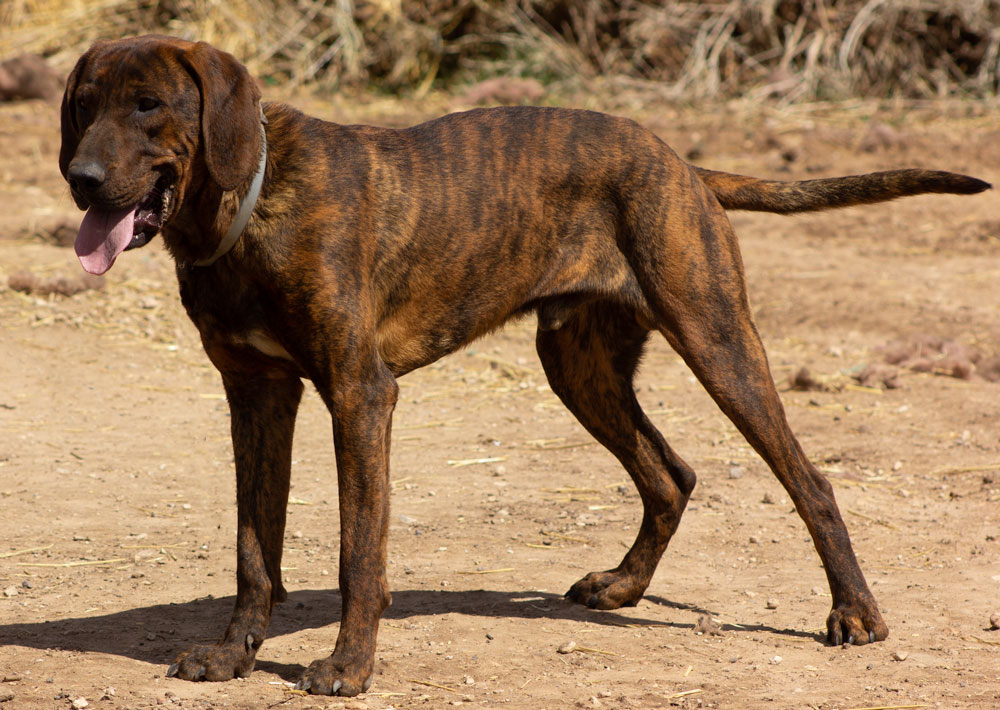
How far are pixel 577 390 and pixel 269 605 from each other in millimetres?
1451

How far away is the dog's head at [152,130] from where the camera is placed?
329 cm

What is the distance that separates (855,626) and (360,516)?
5.79ft

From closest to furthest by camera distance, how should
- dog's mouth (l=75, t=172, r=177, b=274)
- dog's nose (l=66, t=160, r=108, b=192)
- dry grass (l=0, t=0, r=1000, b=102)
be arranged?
dog's nose (l=66, t=160, r=108, b=192)
dog's mouth (l=75, t=172, r=177, b=274)
dry grass (l=0, t=0, r=1000, b=102)

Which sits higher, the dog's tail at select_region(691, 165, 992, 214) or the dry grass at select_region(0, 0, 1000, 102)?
the dog's tail at select_region(691, 165, 992, 214)

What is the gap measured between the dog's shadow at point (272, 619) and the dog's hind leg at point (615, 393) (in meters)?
0.25

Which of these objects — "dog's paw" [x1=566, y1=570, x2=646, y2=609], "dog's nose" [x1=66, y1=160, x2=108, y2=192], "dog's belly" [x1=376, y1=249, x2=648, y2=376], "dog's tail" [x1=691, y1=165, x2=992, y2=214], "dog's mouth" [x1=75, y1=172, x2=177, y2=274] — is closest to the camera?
"dog's nose" [x1=66, y1=160, x2=108, y2=192]

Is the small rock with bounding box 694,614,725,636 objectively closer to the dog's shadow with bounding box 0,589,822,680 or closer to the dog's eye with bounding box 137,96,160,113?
the dog's shadow with bounding box 0,589,822,680

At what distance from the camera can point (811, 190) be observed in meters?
4.38

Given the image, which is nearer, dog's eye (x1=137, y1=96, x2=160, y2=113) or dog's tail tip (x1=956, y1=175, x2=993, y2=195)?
dog's eye (x1=137, y1=96, x2=160, y2=113)

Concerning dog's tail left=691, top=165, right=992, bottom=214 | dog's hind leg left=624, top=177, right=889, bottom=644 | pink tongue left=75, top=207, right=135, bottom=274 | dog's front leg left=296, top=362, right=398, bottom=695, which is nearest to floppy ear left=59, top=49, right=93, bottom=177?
pink tongue left=75, top=207, right=135, bottom=274

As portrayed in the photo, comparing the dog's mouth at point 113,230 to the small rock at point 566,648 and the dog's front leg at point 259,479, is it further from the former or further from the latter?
the small rock at point 566,648

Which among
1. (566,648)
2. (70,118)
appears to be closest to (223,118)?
(70,118)

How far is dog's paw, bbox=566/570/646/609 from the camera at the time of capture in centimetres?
443

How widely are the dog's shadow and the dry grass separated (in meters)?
9.06
